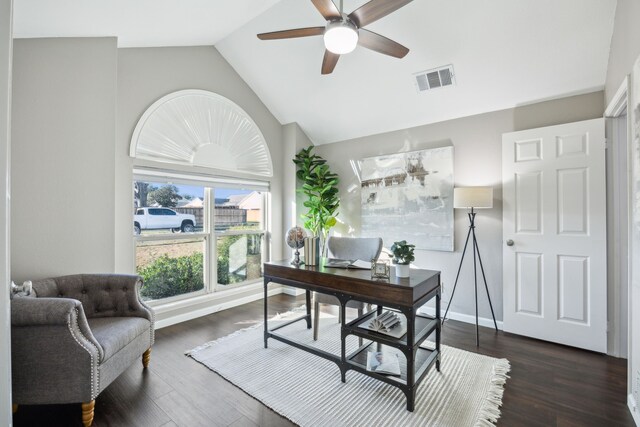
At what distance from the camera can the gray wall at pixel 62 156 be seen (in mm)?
2387

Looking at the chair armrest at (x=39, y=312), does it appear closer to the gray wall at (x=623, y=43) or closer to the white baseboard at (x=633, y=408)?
the white baseboard at (x=633, y=408)

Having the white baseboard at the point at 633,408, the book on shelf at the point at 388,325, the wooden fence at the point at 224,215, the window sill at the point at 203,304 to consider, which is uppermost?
the wooden fence at the point at 224,215

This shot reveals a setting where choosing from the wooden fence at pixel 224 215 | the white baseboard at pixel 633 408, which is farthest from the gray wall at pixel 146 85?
the white baseboard at pixel 633 408

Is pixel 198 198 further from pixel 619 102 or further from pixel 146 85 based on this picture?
pixel 619 102

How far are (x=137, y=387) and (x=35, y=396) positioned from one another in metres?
0.60

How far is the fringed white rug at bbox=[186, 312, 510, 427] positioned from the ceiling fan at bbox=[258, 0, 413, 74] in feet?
8.28

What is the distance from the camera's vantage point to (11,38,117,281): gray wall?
2.39 metres

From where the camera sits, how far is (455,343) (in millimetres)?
2967

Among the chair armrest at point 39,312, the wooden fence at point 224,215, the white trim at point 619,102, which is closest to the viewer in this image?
the chair armrest at point 39,312

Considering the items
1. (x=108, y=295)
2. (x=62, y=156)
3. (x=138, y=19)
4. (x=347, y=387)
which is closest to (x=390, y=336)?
(x=347, y=387)

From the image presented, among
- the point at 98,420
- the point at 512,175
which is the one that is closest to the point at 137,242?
the point at 98,420

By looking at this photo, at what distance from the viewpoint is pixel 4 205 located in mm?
1481

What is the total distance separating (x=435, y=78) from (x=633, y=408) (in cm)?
312

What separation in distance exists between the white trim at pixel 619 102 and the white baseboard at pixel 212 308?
433cm
